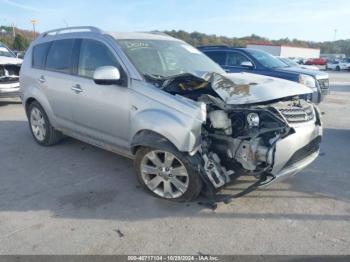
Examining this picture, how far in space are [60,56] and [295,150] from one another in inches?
→ 148

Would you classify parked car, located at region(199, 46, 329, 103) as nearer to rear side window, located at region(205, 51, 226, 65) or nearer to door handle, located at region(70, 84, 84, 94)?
rear side window, located at region(205, 51, 226, 65)

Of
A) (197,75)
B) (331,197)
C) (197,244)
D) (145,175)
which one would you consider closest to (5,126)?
(145,175)

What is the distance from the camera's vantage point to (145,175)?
408cm

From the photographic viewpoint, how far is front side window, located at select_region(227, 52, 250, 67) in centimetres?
980

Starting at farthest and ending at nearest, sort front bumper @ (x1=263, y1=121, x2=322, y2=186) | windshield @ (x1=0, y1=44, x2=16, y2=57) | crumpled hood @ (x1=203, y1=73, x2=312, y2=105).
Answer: windshield @ (x1=0, y1=44, x2=16, y2=57) < crumpled hood @ (x1=203, y1=73, x2=312, y2=105) < front bumper @ (x1=263, y1=121, x2=322, y2=186)

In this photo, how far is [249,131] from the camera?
3580mm

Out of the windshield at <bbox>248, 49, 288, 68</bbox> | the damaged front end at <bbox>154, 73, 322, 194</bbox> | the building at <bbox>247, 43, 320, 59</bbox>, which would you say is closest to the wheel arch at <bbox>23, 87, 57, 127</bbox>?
the damaged front end at <bbox>154, 73, 322, 194</bbox>

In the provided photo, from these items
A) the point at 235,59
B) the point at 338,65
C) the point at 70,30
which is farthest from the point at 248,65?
the point at 338,65

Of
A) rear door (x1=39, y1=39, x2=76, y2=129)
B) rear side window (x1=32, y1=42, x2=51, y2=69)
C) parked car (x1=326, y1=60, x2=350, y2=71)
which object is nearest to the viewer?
rear door (x1=39, y1=39, x2=76, y2=129)

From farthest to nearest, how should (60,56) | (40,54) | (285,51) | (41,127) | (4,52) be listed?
(285,51) → (4,52) → (41,127) → (40,54) → (60,56)

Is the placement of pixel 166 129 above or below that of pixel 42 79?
below

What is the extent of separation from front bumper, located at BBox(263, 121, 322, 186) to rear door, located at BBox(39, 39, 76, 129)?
119 inches

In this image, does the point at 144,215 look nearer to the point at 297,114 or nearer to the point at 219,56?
A: the point at 297,114

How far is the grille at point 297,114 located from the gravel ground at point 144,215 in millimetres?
982
